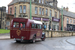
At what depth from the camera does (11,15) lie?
126ft

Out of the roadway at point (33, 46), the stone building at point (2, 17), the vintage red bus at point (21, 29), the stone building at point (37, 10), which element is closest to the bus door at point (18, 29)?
the vintage red bus at point (21, 29)

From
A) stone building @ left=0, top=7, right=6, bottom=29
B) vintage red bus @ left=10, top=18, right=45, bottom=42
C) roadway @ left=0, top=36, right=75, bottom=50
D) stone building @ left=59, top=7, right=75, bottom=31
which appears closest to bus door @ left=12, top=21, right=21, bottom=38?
vintage red bus @ left=10, top=18, right=45, bottom=42

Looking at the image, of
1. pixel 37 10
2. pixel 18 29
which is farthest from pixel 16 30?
pixel 37 10

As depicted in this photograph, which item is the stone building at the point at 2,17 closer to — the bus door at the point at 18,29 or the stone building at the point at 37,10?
the stone building at the point at 37,10

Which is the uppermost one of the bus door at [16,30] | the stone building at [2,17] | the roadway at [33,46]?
the stone building at [2,17]

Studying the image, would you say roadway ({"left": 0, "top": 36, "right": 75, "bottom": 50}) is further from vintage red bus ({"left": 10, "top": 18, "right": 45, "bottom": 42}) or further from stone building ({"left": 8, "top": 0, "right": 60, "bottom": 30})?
stone building ({"left": 8, "top": 0, "right": 60, "bottom": 30})

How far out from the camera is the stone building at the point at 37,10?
3666 cm

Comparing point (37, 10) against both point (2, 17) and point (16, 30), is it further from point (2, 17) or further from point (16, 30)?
point (16, 30)

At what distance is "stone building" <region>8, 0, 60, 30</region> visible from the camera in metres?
36.7

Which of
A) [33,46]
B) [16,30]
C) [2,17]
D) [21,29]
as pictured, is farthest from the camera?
[2,17]

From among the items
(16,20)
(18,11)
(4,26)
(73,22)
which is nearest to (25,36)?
(16,20)

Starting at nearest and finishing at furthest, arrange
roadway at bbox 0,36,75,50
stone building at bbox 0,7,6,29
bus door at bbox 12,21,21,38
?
roadway at bbox 0,36,75,50 < bus door at bbox 12,21,21,38 < stone building at bbox 0,7,6,29

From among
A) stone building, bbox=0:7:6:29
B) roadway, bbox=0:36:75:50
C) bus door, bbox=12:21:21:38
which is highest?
stone building, bbox=0:7:6:29

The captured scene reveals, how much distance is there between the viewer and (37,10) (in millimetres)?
38219
